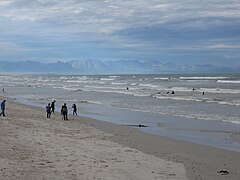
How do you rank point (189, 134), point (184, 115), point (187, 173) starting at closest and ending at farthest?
point (187, 173) → point (189, 134) → point (184, 115)

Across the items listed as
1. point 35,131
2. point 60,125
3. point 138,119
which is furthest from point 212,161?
point 138,119

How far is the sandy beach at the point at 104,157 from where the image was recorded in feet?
32.4

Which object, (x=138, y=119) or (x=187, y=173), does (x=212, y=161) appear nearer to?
(x=187, y=173)

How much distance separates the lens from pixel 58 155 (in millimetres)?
11711

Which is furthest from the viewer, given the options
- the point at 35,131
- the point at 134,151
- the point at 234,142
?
the point at 35,131

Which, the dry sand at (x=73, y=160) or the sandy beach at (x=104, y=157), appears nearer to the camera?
the dry sand at (x=73, y=160)

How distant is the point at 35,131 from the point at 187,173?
8.59 metres

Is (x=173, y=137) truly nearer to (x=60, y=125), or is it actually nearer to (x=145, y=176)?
(x=60, y=125)

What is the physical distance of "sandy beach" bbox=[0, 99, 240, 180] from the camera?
9879mm

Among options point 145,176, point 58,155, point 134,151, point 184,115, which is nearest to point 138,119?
point 184,115

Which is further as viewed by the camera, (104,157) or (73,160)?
(104,157)

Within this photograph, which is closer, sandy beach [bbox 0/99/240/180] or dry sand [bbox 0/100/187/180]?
dry sand [bbox 0/100/187/180]

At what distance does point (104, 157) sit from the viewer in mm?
11859

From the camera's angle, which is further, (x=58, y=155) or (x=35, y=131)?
(x=35, y=131)
